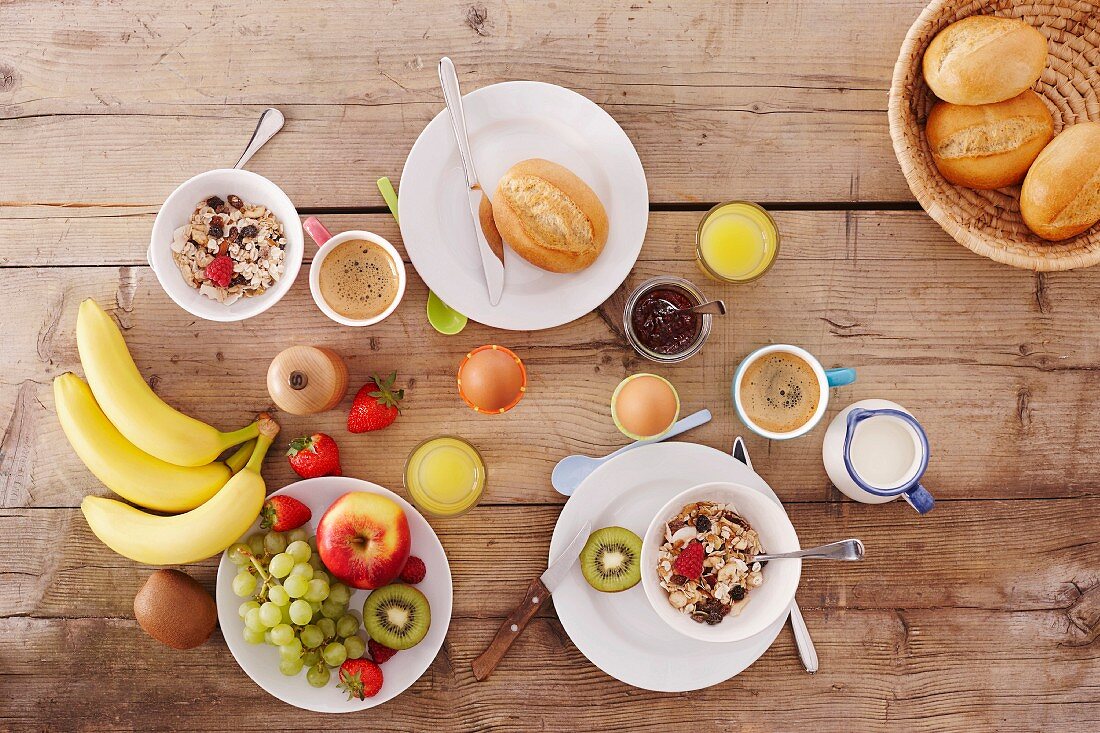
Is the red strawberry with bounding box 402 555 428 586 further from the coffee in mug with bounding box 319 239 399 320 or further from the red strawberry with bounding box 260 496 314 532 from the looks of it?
the coffee in mug with bounding box 319 239 399 320

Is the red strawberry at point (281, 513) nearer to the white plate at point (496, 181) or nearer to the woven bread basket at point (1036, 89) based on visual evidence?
the white plate at point (496, 181)

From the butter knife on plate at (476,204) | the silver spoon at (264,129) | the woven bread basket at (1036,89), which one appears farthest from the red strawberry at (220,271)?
the woven bread basket at (1036,89)

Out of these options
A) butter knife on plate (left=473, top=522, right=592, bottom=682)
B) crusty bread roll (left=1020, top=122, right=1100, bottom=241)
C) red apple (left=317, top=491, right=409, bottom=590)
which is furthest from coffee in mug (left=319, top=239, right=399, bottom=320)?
crusty bread roll (left=1020, top=122, right=1100, bottom=241)

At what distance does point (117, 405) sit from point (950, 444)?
158 centimetres

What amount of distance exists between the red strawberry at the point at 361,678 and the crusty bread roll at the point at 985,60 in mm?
1446

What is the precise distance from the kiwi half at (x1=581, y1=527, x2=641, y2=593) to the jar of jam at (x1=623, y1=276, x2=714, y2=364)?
0.34m

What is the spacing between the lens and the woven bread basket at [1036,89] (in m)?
1.24

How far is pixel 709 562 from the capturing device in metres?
1.21

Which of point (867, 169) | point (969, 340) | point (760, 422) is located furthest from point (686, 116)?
point (969, 340)

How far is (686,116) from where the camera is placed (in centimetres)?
138

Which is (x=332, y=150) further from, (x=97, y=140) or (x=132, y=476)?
(x=132, y=476)

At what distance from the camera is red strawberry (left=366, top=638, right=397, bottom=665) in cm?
129

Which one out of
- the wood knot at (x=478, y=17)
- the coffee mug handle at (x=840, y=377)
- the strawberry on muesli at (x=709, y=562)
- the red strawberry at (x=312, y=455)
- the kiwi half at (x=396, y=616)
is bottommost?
the kiwi half at (x=396, y=616)

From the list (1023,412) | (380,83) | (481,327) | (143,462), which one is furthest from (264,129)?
(1023,412)
